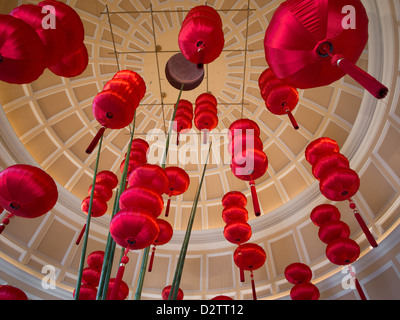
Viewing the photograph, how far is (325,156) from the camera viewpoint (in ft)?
17.5

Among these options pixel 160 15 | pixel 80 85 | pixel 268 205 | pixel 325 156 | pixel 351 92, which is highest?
pixel 160 15

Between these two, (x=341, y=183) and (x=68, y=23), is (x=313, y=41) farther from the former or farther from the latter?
(x=341, y=183)

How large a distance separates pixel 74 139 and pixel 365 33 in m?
8.85

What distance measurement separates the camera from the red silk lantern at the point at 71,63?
380 centimetres

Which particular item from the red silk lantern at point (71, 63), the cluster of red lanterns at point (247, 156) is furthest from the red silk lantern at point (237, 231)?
the red silk lantern at point (71, 63)

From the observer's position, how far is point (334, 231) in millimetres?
5504

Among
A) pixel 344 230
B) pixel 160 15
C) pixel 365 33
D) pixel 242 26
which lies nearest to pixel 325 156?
pixel 344 230

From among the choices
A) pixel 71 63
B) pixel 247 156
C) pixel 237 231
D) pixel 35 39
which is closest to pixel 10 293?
pixel 71 63

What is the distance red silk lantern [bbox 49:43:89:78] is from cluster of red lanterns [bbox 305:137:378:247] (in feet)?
13.8

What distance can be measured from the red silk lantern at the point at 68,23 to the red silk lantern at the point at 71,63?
32 centimetres

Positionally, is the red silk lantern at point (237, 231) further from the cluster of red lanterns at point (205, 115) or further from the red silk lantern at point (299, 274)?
the cluster of red lanterns at point (205, 115)

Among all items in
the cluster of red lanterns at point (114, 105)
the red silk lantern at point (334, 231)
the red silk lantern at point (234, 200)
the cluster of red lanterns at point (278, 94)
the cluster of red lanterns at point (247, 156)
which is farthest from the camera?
the red silk lantern at point (234, 200)

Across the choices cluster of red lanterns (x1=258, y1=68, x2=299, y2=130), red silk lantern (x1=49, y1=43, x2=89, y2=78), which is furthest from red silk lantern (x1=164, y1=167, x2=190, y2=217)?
red silk lantern (x1=49, y1=43, x2=89, y2=78)
